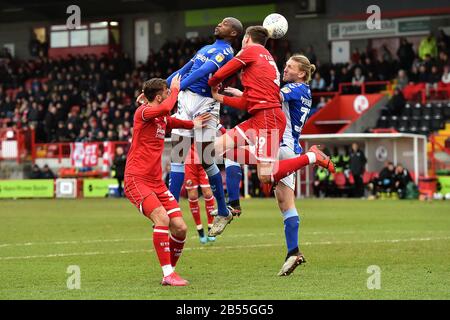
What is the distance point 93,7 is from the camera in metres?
55.6

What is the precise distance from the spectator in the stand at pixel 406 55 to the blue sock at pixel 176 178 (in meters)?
30.0

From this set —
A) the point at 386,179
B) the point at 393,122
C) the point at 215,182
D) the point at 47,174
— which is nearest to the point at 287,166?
the point at 215,182

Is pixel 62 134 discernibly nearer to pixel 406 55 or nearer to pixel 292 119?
pixel 406 55

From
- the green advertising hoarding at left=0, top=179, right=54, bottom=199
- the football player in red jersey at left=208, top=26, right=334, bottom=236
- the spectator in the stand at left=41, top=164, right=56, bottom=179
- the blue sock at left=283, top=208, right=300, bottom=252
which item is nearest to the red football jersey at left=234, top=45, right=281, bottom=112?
the football player in red jersey at left=208, top=26, right=334, bottom=236

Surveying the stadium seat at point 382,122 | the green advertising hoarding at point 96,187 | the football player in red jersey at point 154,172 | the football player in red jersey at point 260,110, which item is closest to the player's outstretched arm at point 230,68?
the football player in red jersey at point 260,110

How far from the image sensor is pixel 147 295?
10.2 metres

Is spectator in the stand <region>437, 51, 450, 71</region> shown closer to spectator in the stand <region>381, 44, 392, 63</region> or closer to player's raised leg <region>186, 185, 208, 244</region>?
spectator in the stand <region>381, 44, 392, 63</region>

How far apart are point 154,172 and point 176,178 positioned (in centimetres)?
460

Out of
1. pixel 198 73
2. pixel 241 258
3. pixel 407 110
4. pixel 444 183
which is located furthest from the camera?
pixel 407 110

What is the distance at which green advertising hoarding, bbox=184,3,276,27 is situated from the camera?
52.1 meters

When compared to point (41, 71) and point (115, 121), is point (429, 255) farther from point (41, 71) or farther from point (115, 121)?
point (41, 71)

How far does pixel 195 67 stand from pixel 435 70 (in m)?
29.3

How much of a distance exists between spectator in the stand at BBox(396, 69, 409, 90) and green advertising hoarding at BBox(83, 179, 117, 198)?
13.3 m
